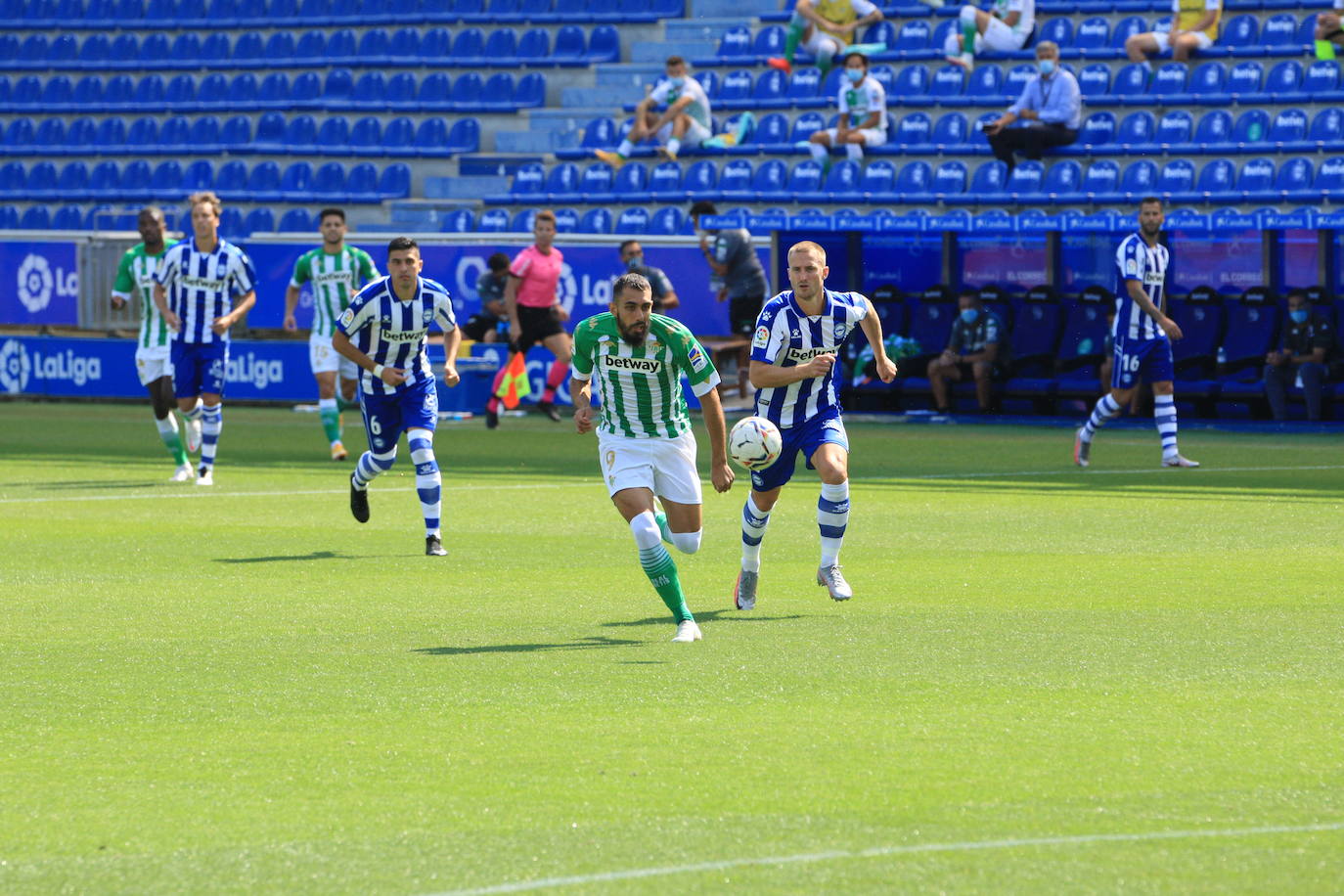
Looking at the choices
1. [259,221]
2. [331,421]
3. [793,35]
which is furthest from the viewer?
[259,221]

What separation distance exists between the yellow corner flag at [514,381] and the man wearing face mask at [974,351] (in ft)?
15.4

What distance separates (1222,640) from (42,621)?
5.38m

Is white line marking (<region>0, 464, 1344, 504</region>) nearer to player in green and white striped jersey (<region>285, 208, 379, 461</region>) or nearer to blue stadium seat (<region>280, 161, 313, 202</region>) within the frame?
player in green and white striped jersey (<region>285, 208, 379, 461</region>)

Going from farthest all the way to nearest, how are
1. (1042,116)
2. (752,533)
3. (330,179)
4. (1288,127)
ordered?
(330,179), (1042,116), (1288,127), (752,533)

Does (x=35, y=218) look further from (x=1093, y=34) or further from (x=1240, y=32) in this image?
(x=1240, y=32)

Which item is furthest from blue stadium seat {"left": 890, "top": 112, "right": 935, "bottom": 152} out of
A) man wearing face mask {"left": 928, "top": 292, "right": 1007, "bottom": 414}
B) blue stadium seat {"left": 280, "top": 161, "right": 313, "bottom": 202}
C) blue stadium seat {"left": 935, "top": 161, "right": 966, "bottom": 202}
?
blue stadium seat {"left": 280, "top": 161, "right": 313, "bottom": 202}

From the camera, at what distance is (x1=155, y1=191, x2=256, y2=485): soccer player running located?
54.7 feet

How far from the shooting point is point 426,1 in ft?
108

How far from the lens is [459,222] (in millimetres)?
27719

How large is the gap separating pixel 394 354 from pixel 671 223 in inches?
541

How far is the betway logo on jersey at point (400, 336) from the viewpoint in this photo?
12859 mm

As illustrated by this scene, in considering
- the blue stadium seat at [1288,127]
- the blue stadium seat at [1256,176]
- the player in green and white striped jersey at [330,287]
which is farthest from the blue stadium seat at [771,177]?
the player in green and white striped jersey at [330,287]

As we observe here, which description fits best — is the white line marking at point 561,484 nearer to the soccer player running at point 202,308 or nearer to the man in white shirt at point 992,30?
the soccer player running at point 202,308

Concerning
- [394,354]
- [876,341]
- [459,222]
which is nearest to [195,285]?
[394,354]
